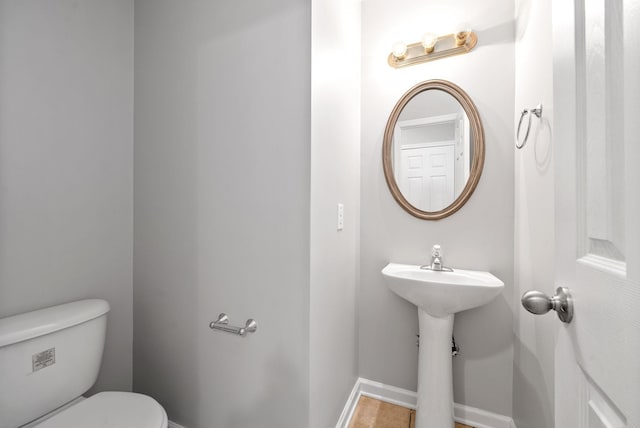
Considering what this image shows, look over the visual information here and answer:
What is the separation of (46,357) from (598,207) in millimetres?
1649

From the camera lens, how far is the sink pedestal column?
1.23 meters

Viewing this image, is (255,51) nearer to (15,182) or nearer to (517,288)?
(15,182)

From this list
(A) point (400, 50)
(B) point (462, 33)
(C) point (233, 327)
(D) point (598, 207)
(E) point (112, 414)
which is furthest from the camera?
(A) point (400, 50)

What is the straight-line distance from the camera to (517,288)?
1.31 metres

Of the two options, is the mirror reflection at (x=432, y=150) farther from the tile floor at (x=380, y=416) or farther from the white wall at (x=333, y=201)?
the tile floor at (x=380, y=416)

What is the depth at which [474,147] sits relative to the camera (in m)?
1.42

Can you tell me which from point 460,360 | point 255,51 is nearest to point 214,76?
point 255,51

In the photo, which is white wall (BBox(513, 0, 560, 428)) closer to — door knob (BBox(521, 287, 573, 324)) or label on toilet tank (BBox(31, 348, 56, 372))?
door knob (BBox(521, 287, 573, 324))

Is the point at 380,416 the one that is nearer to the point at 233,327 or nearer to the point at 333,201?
the point at 233,327

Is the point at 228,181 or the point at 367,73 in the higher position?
the point at 367,73

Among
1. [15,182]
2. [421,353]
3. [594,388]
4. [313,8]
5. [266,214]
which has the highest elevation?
[313,8]

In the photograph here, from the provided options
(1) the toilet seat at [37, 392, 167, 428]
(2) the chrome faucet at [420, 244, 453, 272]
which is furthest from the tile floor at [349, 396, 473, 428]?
(1) the toilet seat at [37, 392, 167, 428]

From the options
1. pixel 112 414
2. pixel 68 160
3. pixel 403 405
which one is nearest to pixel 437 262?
pixel 403 405

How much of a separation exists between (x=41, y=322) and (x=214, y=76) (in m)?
1.21
